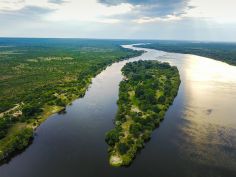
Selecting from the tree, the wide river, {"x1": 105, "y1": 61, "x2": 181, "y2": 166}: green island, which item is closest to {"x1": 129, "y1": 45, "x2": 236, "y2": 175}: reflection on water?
the wide river

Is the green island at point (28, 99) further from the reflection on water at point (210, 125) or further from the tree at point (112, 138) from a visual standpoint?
the reflection on water at point (210, 125)

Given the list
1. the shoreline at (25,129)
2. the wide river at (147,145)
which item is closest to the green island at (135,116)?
the wide river at (147,145)

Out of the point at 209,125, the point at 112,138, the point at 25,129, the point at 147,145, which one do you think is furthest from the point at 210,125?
the point at 25,129

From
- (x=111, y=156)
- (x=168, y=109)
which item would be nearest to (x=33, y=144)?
(x=111, y=156)

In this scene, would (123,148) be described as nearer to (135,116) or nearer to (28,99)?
(135,116)

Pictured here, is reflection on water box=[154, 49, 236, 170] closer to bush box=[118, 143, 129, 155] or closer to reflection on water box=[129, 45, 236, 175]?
reflection on water box=[129, 45, 236, 175]
